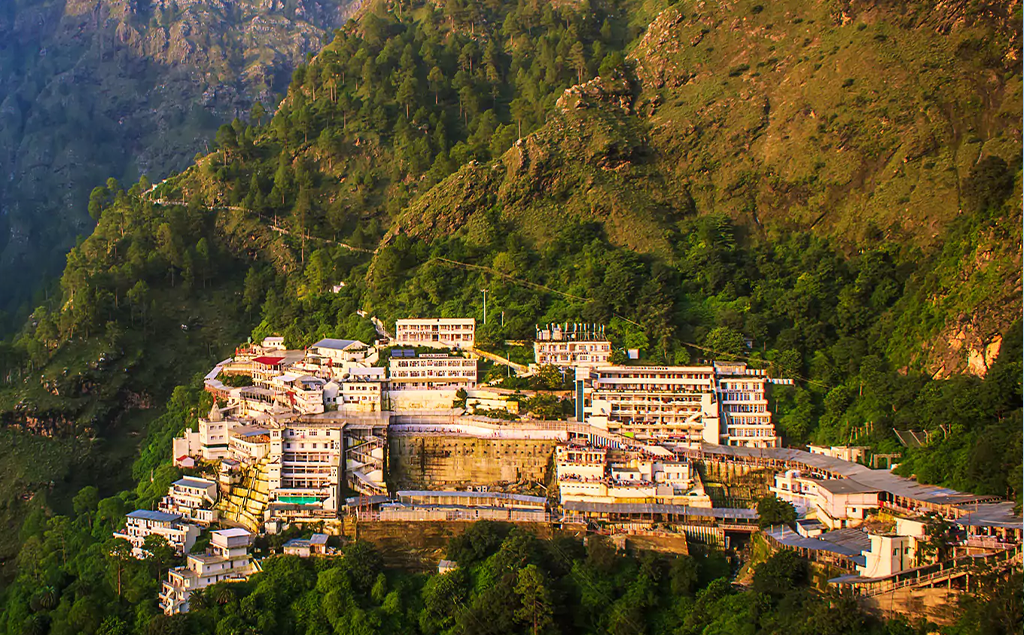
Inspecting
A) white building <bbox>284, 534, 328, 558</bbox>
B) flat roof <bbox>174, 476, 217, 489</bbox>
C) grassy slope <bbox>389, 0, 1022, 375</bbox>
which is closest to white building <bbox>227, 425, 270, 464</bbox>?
flat roof <bbox>174, 476, 217, 489</bbox>

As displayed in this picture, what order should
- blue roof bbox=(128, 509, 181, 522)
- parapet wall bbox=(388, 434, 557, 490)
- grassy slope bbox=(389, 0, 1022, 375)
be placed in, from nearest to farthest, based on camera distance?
blue roof bbox=(128, 509, 181, 522)
parapet wall bbox=(388, 434, 557, 490)
grassy slope bbox=(389, 0, 1022, 375)

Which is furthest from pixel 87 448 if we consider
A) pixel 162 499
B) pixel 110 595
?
pixel 110 595

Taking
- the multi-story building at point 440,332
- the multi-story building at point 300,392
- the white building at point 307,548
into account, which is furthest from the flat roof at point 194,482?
the multi-story building at point 440,332

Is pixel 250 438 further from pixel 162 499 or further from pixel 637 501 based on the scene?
pixel 637 501

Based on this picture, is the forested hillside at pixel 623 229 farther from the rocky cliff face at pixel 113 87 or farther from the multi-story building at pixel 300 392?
the rocky cliff face at pixel 113 87

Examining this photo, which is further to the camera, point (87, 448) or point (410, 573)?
point (87, 448)

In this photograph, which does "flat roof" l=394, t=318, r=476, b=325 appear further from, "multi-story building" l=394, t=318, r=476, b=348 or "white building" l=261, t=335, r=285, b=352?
"white building" l=261, t=335, r=285, b=352
